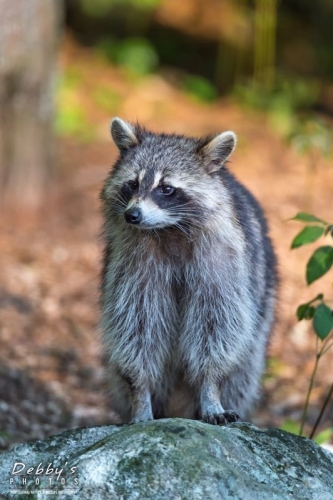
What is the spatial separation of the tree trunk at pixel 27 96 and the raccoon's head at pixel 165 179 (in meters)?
2.49

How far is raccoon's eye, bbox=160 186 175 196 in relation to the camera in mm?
3118

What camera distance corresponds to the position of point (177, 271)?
3.16 m

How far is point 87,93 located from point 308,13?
320cm

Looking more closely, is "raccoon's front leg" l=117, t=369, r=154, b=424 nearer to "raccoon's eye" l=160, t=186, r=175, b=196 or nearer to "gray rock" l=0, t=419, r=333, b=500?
"gray rock" l=0, t=419, r=333, b=500

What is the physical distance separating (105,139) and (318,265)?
4663 millimetres

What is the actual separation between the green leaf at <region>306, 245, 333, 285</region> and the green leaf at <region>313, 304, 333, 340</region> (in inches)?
4.8

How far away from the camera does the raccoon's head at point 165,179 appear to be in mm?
3049

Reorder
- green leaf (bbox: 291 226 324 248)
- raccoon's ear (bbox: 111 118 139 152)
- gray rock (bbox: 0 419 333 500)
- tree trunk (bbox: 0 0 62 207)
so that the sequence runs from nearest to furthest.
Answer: gray rock (bbox: 0 419 333 500) < green leaf (bbox: 291 226 324 248) < raccoon's ear (bbox: 111 118 139 152) < tree trunk (bbox: 0 0 62 207)

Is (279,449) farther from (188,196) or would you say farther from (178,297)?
(188,196)

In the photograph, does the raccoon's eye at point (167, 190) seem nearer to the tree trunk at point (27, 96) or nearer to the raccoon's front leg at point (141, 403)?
the raccoon's front leg at point (141, 403)

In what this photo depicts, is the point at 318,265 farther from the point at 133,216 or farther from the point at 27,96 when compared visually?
the point at 27,96

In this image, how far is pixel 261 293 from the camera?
3541mm

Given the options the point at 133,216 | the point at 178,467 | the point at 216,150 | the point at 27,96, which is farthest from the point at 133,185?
the point at 27,96

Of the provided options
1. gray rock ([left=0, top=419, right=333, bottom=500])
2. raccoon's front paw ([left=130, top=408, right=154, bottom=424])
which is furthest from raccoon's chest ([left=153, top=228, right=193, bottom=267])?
gray rock ([left=0, top=419, right=333, bottom=500])
